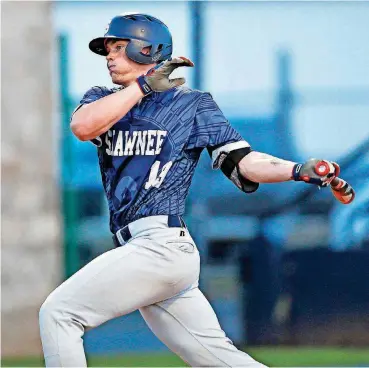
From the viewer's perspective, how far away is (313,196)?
7.48 m

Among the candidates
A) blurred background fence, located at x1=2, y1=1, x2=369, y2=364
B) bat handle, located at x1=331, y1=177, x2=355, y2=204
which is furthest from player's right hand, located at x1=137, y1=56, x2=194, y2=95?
blurred background fence, located at x1=2, y1=1, x2=369, y2=364

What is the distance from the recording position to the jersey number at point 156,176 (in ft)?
13.3

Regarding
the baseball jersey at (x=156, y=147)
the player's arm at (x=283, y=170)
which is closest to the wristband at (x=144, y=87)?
the baseball jersey at (x=156, y=147)

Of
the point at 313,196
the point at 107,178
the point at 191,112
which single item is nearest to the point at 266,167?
the point at 191,112

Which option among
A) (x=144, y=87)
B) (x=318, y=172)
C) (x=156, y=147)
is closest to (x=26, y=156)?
(x=156, y=147)

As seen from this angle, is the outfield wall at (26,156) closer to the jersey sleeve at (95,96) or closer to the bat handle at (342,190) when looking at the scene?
the jersey sleeve at (95,96)

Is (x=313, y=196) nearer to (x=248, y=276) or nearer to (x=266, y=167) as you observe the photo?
(x=248, y=276)

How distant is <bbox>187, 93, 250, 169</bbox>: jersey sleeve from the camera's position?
413cm

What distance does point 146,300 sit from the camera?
3.98m

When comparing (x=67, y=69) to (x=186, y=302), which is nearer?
(x=186, y=302)

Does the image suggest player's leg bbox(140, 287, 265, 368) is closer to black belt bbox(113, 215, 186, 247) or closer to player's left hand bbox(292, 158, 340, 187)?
black belt bbox(113, 215, 186, 247)

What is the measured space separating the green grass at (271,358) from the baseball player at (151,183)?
3273 millimetres

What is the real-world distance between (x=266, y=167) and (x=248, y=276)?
3.50m

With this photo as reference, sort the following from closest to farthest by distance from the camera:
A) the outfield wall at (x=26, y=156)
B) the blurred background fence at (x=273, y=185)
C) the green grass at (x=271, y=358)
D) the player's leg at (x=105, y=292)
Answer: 1. the player's leg at (x=105, y=292)
2. the green grass at (x=271, y=358)
3. the blurred background fence at (x=273, y=185)
4. the outfield wall at (x=26, y=156)
